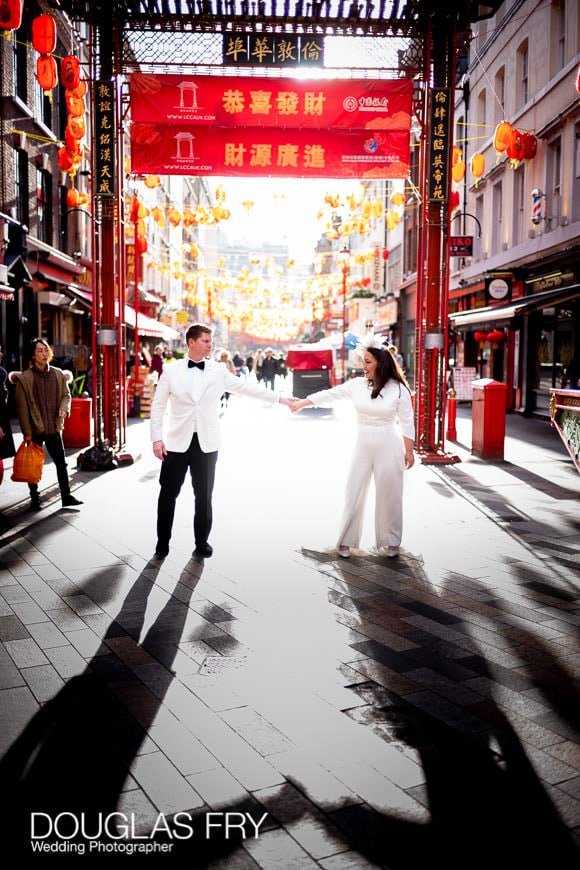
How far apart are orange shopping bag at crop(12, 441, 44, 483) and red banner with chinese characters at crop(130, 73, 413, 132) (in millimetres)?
6061

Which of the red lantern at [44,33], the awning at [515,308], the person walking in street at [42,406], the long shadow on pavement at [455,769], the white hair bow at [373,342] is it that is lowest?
the long shadow on pavement at [455,769]

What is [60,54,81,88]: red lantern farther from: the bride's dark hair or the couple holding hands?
the bride's dark hair

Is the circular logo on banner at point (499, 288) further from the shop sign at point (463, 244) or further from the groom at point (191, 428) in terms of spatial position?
the groom at point (191, 428)

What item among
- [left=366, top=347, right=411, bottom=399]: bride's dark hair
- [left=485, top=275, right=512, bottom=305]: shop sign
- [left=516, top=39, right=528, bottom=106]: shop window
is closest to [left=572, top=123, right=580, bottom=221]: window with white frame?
[left=485, top=275, right=512, bottom=305]: shop sign

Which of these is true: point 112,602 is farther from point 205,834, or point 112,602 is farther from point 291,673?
point 205,834

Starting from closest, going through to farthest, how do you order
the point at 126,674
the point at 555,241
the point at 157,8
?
the point at 126,674, the point at 157,8, the point at 555,241

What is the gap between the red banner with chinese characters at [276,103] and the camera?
12.3 m

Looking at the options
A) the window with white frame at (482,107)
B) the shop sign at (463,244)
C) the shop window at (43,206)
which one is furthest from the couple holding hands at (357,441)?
the window with white frame at (482,107)

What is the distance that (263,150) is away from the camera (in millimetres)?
12719

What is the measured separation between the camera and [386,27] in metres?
12.2

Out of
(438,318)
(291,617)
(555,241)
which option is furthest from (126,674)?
(555,241)

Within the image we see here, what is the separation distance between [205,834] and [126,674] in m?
1.58

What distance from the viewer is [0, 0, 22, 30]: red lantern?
9539 millimetres

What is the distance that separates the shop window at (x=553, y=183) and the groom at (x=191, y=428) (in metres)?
16.3
